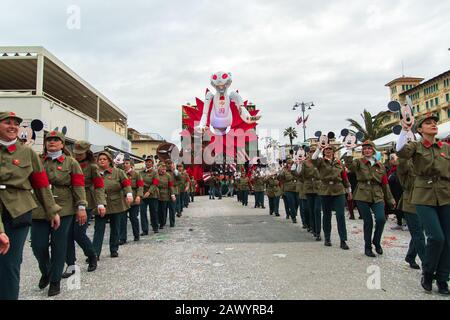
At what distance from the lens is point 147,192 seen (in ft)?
29.2

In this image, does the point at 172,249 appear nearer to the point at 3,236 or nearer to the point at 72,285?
the point at 72,285

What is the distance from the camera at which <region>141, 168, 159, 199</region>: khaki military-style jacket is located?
8992 mm

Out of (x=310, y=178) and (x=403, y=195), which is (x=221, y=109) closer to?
(x=310, y=178)

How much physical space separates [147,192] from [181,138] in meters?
16.5

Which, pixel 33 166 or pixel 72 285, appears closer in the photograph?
pixel 33 166

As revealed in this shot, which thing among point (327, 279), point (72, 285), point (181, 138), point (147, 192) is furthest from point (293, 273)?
point (181, 138)

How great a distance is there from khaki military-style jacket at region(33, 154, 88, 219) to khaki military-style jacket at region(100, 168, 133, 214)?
182 centimetres

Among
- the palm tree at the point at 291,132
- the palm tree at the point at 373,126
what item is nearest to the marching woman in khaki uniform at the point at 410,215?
the palm tree at the point at 373,126

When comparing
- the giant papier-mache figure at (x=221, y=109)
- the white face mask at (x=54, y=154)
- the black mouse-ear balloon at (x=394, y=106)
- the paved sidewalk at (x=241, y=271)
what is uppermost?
the giant papier-mache figure at (x=221, y=109)

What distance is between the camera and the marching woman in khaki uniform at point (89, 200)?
5027 millimetres

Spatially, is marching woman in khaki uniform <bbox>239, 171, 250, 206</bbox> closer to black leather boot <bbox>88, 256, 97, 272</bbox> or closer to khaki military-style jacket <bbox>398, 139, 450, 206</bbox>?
black leather boot <bbox>88, 256, 97, 272</bbox>

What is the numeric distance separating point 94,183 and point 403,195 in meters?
4.69

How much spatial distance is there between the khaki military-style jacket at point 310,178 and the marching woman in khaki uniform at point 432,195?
369 centimetres

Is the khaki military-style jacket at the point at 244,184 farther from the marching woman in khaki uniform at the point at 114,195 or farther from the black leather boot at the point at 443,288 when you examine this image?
the black leather boot at the point at 443,288
